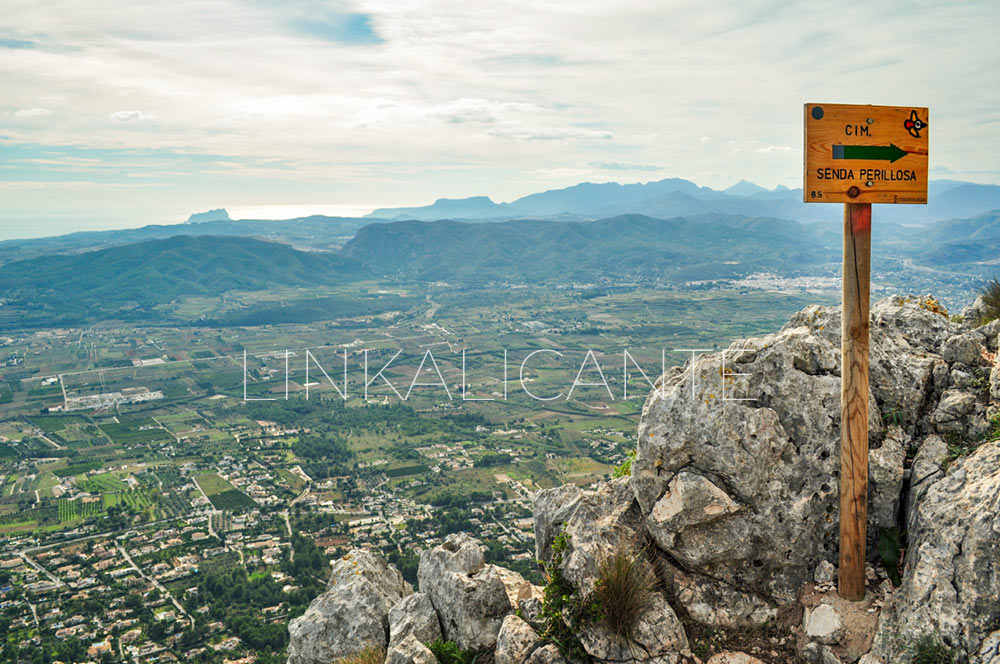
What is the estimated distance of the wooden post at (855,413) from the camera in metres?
7.01

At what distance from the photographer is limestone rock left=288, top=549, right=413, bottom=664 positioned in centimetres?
929

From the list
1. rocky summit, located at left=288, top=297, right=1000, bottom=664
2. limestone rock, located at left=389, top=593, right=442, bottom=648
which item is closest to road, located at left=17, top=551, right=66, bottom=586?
limestone rock, located at left=389, top=593, right=442, bottom=648

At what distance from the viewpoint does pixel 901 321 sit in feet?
29.2

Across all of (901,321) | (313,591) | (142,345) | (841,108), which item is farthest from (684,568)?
(142,345)

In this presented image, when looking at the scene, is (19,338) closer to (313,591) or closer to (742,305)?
(313,591)

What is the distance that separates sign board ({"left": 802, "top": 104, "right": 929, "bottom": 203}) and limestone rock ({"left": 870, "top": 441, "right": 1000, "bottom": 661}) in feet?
9.70

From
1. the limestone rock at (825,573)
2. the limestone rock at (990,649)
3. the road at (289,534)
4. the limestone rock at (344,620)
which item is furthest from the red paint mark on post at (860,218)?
the road at (289,534)

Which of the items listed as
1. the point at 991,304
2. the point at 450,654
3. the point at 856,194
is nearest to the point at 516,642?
the point at 450,654

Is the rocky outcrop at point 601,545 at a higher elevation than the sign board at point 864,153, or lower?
lower

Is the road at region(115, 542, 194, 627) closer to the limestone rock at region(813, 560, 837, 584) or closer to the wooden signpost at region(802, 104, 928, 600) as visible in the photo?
the limestone rock at region(813, 560, 837, 584)

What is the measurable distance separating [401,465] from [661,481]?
53.1 meters

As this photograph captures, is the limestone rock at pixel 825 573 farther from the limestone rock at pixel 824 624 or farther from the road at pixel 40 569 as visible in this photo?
the road at pixel 40 569

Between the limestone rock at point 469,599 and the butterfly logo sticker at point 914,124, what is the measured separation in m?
7.24

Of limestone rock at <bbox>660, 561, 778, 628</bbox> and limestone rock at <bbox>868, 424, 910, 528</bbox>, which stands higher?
limestone rock at <bbox>868, 424, 910, 528</bbox>
